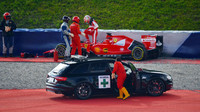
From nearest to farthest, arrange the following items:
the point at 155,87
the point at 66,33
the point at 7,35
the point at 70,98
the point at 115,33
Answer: the point at 70,98 < the point at 155,87 < the point at 66,33 < the point at 7,35 < the point at 115,33

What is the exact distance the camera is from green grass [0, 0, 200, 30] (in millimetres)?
24891

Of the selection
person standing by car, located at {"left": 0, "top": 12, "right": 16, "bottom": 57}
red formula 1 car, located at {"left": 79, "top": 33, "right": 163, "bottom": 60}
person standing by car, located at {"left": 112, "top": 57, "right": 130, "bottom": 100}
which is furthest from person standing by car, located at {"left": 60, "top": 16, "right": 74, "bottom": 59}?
person standing by car, located at {"left": 112, "top": 57, "right": 130, "bottom": 100}

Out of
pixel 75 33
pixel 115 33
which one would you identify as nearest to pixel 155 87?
pixel 75 33

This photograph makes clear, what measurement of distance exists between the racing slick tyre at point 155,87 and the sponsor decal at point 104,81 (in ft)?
4.22

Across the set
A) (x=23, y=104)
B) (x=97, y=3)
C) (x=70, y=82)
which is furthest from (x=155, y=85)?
(x=97, y=3)

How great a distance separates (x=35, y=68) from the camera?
15.8 meters

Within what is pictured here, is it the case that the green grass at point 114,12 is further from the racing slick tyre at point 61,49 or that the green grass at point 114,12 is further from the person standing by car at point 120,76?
the person standing by car at point 120,76

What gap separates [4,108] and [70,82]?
2.01 meters

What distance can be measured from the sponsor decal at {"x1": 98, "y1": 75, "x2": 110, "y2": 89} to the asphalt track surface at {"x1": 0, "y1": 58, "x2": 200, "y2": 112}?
0.40m

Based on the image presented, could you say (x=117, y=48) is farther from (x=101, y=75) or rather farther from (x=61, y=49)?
(x=101, y=75)

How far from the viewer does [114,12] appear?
26.3m

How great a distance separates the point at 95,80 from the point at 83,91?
47cm

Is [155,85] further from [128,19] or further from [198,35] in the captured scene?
[128,19]

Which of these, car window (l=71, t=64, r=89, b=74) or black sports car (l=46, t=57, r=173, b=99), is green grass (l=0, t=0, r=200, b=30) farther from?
car window (l=71, t=64, r=89, b=74)
